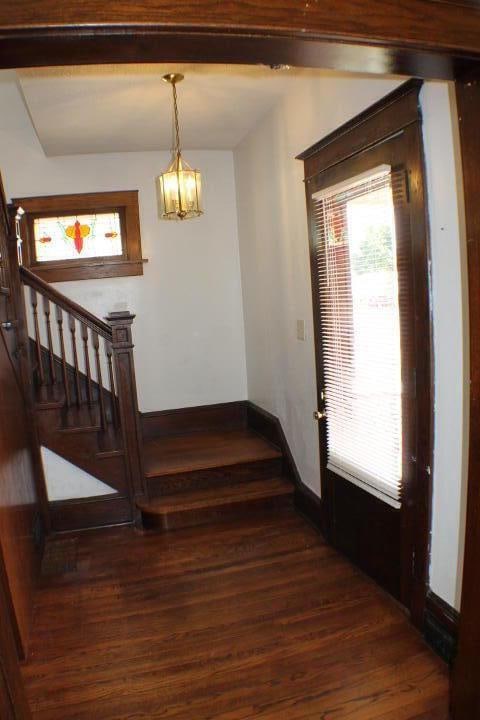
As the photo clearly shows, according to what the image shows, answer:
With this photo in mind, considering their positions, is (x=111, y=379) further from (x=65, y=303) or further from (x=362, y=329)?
(x=362, y=329)

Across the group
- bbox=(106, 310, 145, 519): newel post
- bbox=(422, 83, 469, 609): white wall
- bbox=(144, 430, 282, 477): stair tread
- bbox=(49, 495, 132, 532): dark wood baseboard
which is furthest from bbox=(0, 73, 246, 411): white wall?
bbox=(422, 83, 469, 609): white wall

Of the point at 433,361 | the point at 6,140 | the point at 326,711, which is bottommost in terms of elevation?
the point at 326,711

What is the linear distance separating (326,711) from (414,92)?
2500 mm

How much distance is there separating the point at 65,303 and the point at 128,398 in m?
0.82

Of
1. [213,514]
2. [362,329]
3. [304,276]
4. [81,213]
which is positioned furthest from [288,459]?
[81,213]

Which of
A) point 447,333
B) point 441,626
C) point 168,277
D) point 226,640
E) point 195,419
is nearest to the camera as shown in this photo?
point 447,333

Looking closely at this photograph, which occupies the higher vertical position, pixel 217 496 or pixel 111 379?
pixel 111 379

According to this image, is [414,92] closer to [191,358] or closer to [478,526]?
[478,526]

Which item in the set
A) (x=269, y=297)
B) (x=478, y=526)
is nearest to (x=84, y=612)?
(x=478, y=526)

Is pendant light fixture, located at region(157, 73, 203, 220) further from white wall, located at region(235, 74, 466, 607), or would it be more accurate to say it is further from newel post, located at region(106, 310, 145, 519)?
newel post, located at region(106, 310, 145, 519)

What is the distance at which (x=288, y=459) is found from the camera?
152 inches

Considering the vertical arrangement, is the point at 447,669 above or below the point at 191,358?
below

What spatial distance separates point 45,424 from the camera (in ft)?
11.7

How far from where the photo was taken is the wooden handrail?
3.69 meters
